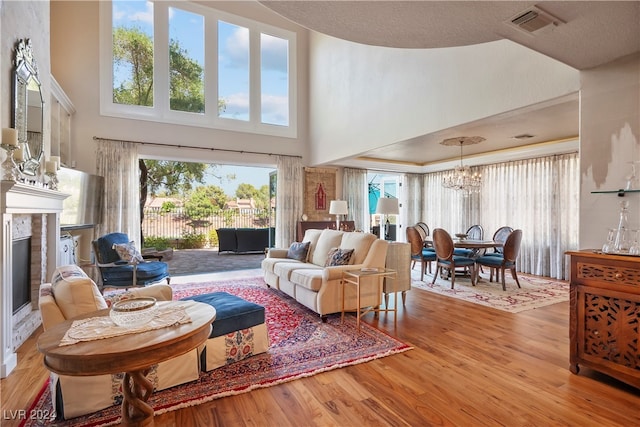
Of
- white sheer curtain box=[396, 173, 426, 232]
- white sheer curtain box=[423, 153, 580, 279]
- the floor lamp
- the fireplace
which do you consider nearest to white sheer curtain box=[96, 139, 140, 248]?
the fireplace

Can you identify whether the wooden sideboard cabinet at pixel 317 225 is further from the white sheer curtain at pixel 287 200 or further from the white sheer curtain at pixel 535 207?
the white sheer curtain at pixel 535 207

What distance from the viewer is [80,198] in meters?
4.63

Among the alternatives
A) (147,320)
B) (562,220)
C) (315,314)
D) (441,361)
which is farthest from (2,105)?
Answer: (562,220)

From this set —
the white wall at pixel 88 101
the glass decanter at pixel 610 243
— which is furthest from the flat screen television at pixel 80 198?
the glass decanter at pixel 610 243

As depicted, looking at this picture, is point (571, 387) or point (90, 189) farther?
point (90, 189)

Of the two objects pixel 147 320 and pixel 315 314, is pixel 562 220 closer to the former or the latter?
pixel 315 314

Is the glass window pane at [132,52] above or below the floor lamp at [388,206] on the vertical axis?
Answer: above

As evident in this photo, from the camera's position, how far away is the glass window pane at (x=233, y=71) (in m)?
6.71

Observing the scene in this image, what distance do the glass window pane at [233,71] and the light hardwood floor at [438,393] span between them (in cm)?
529

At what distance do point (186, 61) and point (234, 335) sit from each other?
20.0 feet

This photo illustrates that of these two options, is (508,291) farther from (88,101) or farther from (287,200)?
(88,101)

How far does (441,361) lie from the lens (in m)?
2.51

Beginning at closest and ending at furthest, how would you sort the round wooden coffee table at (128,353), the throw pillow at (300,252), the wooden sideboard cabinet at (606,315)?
the round wooden coffee table at (128,353)
the wooden sideboard cabinet at (606,315)
the throw pillow at (300,252)

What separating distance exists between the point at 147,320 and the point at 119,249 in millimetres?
3474
